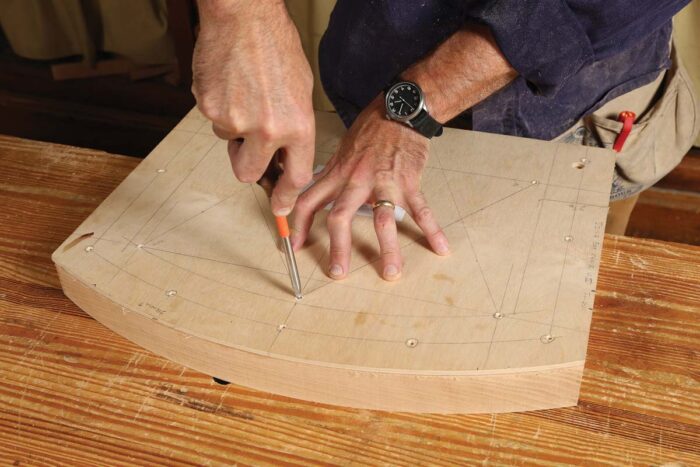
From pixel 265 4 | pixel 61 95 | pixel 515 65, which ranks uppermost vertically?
pixel 265 4

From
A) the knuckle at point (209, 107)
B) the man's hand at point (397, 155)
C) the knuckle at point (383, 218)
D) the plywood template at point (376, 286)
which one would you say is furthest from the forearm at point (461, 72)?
the knuckle at point (209, 107)

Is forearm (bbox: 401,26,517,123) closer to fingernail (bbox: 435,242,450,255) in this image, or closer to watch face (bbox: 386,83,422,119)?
watch face (bbox: 386,83,422,119)

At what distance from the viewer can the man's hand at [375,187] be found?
3.67 feet

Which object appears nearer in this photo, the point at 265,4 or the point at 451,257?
the point at 265,4

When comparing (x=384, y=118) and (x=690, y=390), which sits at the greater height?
(x=384, y=118)

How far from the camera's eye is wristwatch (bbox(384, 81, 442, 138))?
1.25 metres

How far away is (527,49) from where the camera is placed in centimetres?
118

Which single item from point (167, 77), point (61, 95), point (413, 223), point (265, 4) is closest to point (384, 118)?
point (413, 223)

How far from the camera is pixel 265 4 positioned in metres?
0.92

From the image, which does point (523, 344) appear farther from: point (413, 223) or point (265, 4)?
point (265, 4)

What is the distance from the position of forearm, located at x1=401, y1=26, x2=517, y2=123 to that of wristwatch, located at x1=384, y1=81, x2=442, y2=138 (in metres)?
0.02

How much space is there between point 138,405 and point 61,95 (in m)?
2.12

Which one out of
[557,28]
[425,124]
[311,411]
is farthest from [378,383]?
[557,28]

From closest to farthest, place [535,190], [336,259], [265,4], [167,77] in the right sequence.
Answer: [265,4], [336,259], [535,190], [167,77]
